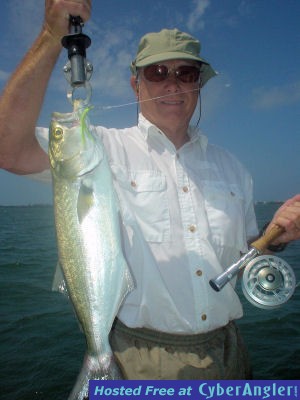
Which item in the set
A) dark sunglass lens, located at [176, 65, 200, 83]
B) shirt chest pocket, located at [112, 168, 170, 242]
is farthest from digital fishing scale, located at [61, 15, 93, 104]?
dark sunglass lens, located at [176, 65, 200, 83]

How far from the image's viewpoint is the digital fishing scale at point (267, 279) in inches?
145

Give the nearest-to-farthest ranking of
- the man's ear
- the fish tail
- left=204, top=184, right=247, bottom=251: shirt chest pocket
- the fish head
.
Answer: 1. the fish tail
2. the fish head
3. left=204, top=184, right=247, bottom=251: shirt chest pocket
4. the man's ear

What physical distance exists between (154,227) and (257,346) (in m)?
6.12

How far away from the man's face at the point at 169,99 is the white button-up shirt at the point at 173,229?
168 mm

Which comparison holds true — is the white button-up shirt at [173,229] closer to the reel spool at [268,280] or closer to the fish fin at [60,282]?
the reel spool at [268,280]

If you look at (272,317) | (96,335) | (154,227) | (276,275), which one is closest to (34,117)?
(154,227)

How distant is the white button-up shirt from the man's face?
0.17m

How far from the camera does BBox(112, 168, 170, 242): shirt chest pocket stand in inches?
131

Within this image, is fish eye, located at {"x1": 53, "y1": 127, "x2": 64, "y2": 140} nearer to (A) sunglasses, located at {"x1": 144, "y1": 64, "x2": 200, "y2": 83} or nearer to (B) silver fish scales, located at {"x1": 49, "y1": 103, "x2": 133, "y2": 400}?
(B) silver fish scales, located at {"x1": 49, "y1": 103, "x2": 133, "y2": 400}

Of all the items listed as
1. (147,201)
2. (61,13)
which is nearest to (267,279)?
(147,201)

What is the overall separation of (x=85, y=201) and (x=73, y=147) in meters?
0.40

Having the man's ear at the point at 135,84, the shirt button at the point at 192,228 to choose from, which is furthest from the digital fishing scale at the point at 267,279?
the man's ear at the point at 135,84

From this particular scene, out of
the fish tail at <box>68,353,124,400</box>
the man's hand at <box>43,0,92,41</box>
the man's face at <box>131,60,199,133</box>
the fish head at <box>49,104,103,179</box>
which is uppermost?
the man's hand at <box>43,0,92,41</box>

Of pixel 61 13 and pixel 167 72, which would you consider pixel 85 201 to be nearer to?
pixel 61 13
